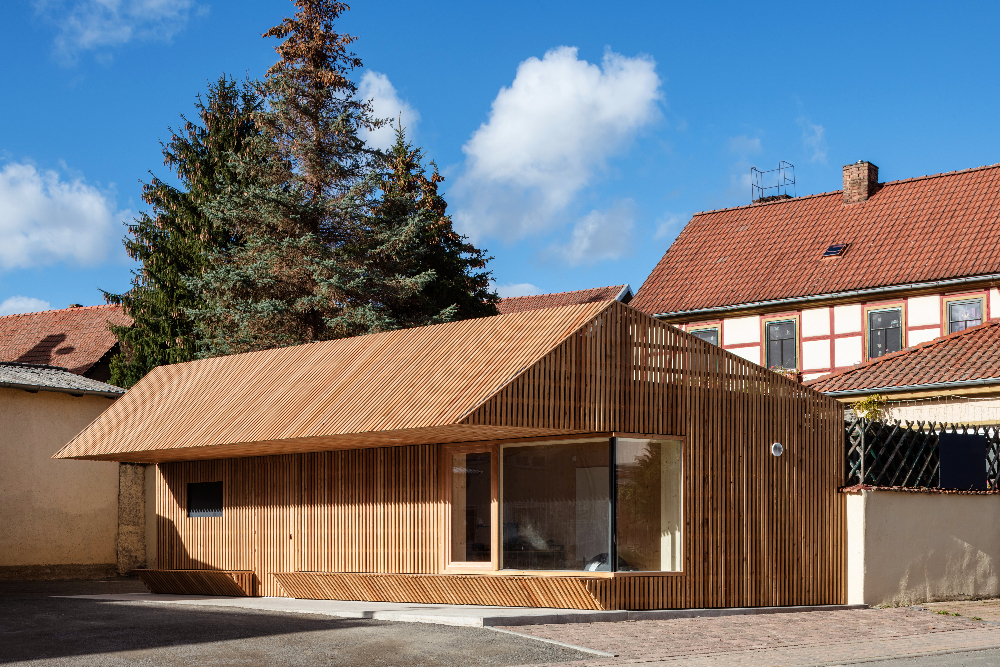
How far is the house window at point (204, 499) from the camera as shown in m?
19.9

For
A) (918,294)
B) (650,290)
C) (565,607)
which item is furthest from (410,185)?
(565,607)

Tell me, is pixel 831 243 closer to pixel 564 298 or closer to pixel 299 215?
pixel 299 215

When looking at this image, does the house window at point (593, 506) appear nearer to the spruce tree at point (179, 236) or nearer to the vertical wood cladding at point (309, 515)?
the vertical wood cladding at point (309, 515)

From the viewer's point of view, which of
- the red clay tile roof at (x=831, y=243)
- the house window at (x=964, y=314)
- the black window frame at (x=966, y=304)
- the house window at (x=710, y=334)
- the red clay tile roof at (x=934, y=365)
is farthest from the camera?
the house window at (x=710, y=334)

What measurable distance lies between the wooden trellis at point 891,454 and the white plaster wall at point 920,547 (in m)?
0.27

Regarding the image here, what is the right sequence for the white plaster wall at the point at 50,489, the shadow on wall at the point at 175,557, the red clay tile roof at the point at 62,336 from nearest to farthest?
the shadow on wall at the point at 175,557, the white plaster wall at the point at 50,489, the red clay tile roof at the point at 62,336

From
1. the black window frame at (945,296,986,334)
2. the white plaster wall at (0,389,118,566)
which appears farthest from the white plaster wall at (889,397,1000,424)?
the white plaster wall at (0,389,118,566)

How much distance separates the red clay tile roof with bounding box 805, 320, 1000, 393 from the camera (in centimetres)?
2206

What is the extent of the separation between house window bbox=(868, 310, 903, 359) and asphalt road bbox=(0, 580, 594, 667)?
19.0 m

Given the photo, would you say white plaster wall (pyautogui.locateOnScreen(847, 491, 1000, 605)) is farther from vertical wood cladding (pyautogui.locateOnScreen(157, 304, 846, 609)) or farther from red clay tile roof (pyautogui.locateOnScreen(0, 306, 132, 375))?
red clay tile roof (pyautogui.locateOnScreen(0, 306, 132, 375))

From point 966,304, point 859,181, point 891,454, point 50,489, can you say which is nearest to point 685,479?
point 891,454

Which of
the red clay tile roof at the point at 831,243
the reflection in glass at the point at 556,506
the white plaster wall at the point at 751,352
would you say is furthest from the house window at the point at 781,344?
the reflection in glass at the point at 556,506

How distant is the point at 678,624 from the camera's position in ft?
46.4

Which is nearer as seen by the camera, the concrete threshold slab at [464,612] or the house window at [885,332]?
the concrete threshold slab at [464,612]
